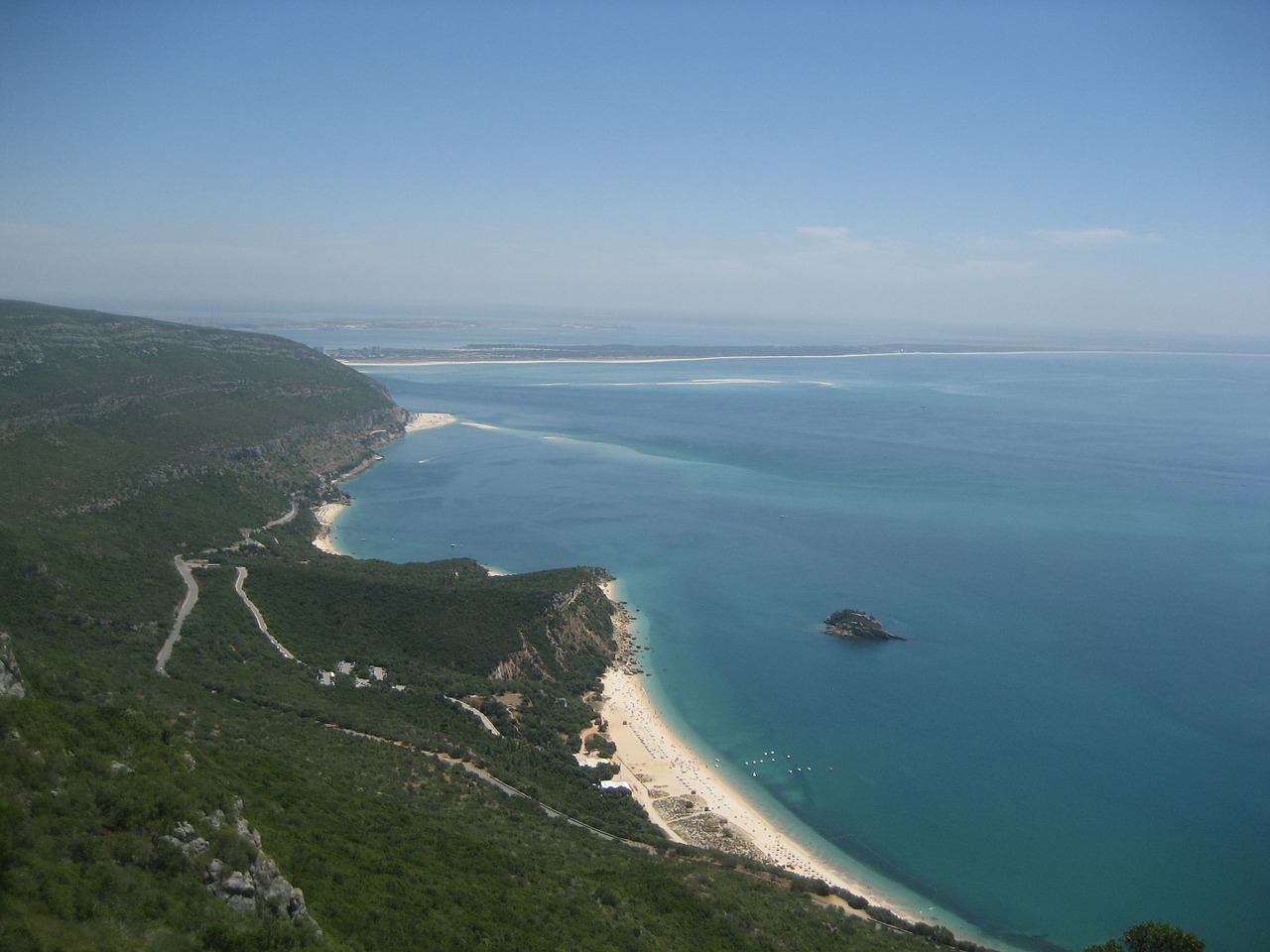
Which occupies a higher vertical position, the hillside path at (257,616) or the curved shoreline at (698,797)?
the hillside path at (257,616)

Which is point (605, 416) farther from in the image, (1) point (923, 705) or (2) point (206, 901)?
(2) point (206, 901)

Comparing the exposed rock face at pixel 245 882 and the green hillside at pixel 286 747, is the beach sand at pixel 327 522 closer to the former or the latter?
the green hillside at pixel 286 747

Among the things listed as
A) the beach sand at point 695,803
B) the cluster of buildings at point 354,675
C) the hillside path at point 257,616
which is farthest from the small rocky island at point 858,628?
the hillside path at point 257,616

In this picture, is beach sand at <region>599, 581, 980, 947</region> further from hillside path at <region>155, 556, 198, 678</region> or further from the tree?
hillside path at <region>155, 556, 198, 678</region>

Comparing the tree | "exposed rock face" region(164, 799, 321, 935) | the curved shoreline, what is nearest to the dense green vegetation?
"exposed rock face" region(164, 799, 321, 935)

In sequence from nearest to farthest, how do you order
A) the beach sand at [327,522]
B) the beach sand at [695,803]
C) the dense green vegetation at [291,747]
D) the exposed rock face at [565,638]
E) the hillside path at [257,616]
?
the dense green vegetation at [291,747] → the beach sand at [695,803] → the hillside path at [257,616] → the exposed rock face at [565,638] → the beach sand at [327,522]

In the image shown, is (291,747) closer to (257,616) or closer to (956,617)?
(257,616)

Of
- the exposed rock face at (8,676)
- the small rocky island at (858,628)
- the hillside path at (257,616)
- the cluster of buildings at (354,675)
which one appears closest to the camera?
the exposed rock face at (8,676)
